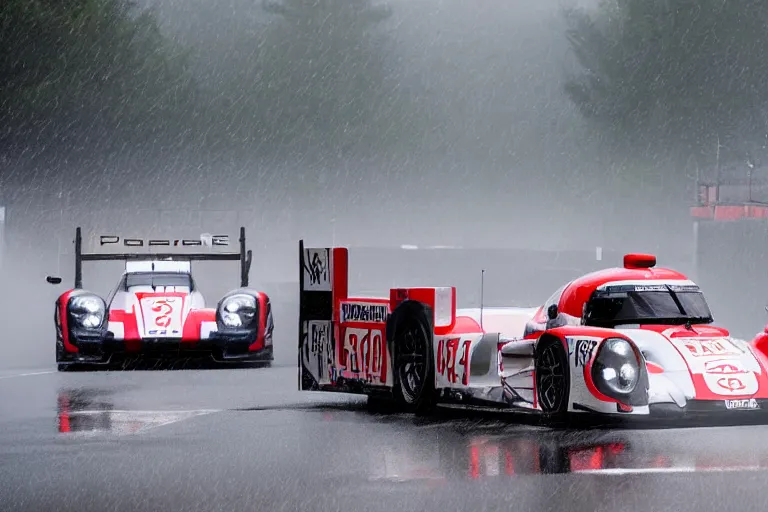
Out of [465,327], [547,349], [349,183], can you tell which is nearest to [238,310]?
[465,327]

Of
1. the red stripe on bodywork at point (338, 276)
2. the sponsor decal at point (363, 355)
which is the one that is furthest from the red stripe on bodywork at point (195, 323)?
the sponsor decal at point (363, 355)

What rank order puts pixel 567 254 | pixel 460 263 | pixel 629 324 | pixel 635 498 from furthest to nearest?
pixel 567 254 → pixel 460 263 → pixel 629 324 → pixel 635 498

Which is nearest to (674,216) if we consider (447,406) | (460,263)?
(460,263)

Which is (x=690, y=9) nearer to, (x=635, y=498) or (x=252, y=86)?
(x=252, y=86)

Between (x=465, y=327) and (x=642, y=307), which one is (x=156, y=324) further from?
(x=642, y=307)

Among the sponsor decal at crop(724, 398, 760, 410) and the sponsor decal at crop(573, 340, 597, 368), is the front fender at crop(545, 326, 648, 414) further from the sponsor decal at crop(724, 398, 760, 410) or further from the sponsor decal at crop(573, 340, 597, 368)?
the sponsor decal at crop(724, 398, 760, 410)

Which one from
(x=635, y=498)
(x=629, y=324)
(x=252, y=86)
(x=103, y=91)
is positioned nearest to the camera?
(x=635, y=498)

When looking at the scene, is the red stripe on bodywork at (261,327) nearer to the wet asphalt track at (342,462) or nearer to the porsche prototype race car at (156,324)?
the porsche prototype race car at (156,324)

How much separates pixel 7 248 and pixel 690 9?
21.0m

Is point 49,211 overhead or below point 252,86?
below

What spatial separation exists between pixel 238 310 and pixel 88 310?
161 centimetres

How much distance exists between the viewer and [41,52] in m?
39.5

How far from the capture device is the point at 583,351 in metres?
11.4

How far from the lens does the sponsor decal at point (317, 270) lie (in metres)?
14.7
